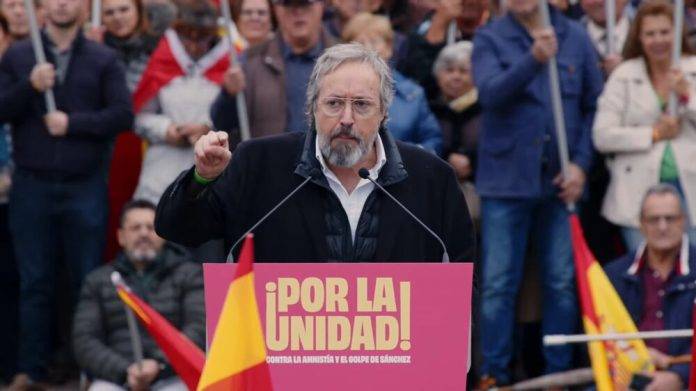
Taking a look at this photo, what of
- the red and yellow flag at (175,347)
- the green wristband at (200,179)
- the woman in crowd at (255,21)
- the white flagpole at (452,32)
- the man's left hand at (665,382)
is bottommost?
the man's left hand at (665,382)

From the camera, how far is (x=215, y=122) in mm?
10195

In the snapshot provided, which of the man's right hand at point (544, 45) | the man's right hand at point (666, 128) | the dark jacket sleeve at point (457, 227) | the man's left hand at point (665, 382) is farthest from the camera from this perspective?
the man's right hand at point (666, 128)

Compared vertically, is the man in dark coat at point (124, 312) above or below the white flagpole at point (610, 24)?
below

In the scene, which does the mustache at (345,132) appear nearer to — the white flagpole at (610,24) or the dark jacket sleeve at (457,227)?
the dark jacket sleeve at (457,227)

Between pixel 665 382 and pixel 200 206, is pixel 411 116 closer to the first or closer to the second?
pixel 665 382

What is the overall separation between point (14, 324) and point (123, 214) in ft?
4.83

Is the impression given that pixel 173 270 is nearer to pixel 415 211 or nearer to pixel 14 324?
pixel 14 324

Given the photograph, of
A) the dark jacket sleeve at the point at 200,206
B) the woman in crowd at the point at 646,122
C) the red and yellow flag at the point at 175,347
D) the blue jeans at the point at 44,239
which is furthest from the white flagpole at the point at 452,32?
the dark jacket sleeve at the point at 200,206

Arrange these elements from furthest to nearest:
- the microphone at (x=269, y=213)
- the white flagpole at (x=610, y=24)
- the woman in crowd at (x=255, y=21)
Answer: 1. the woman in crowd at (x=255, y=21)
2. the white flagpole at (x=610, y=24)
3. the microphone at (x=269, y=213)

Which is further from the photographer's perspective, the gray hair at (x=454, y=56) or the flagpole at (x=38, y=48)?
the gray hair at (x=454, y=56)

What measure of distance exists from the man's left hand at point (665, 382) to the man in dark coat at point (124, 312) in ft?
7.58

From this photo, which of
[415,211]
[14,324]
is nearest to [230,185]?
[415,211]

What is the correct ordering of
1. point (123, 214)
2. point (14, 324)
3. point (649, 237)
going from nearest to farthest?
point (649, 237) → point (123, 214) → point (14, 324)

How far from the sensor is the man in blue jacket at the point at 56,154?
10.2 m
